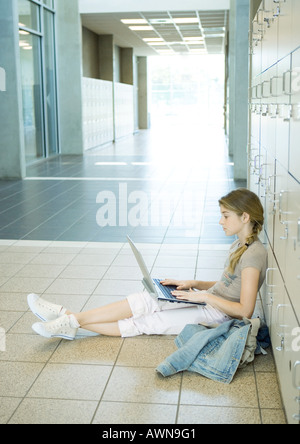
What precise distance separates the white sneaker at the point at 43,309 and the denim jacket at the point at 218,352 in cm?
84

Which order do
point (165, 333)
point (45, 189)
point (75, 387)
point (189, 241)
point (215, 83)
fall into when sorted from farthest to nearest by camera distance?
1. point (215, 83)
2. point (45, 189)
3. point (189, 241)
4. point (165, 333)
5. point (75, 387)

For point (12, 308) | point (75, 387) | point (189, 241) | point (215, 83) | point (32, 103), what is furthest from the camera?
point (215, 83)

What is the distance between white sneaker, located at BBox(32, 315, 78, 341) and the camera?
3.69 meters

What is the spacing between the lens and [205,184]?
10.8 m

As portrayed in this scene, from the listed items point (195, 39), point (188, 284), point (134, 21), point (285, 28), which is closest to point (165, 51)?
point (195, 39)

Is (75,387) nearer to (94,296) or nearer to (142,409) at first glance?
(142,409)

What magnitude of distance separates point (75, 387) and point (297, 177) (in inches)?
64.0

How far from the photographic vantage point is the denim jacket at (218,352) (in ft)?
10.8

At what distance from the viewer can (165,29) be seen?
19.7m

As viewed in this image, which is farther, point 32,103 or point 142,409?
point 32,103

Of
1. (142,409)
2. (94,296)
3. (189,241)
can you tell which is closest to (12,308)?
(94,296)

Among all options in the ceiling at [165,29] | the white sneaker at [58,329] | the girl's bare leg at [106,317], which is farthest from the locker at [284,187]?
the ceiling at [165,29]

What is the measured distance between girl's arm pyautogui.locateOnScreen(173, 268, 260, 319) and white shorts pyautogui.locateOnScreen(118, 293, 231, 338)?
0.10 m

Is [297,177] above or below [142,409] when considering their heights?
above
